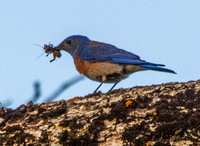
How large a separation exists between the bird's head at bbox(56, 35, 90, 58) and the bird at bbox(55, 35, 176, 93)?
1.86ft

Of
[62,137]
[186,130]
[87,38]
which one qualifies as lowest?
[186,130]

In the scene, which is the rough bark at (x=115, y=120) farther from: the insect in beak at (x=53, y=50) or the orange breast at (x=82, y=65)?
the insect in beak at (x=53, y=50)

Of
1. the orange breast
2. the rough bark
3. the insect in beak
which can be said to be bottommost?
the rough bark

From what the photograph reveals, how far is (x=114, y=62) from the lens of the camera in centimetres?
790

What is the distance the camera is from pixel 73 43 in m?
9.41

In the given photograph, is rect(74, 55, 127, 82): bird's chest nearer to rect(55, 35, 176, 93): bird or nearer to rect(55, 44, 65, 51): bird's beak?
rect(55, 35, 176, 93): bird

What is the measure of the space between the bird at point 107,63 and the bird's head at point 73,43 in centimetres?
57

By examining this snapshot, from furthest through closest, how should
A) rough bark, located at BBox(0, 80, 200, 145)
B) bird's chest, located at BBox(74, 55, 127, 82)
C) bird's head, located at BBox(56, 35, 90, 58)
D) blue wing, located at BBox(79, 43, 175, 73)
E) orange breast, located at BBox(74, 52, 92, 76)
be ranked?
bird's head, located at BBox(56, 35, 90, 58)
orange breast, located at BBox(74, 52, 92, 76)
bird's chest, located at BBox(74, 55, 127, 82)
blue wing, located at BBox(79, 43, 175, 73)
rough bark, located at BBox(0, 80, 200, 145)

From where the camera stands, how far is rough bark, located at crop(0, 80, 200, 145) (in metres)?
4.29

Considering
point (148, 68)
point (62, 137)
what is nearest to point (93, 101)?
point (62, 137)

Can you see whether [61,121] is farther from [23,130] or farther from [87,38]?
[87,38]

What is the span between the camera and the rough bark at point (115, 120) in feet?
14.1

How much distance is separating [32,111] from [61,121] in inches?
36.9

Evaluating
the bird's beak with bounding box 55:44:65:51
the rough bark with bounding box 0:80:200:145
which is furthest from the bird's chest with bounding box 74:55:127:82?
the rough bark with bounding box 0:80:200:145
